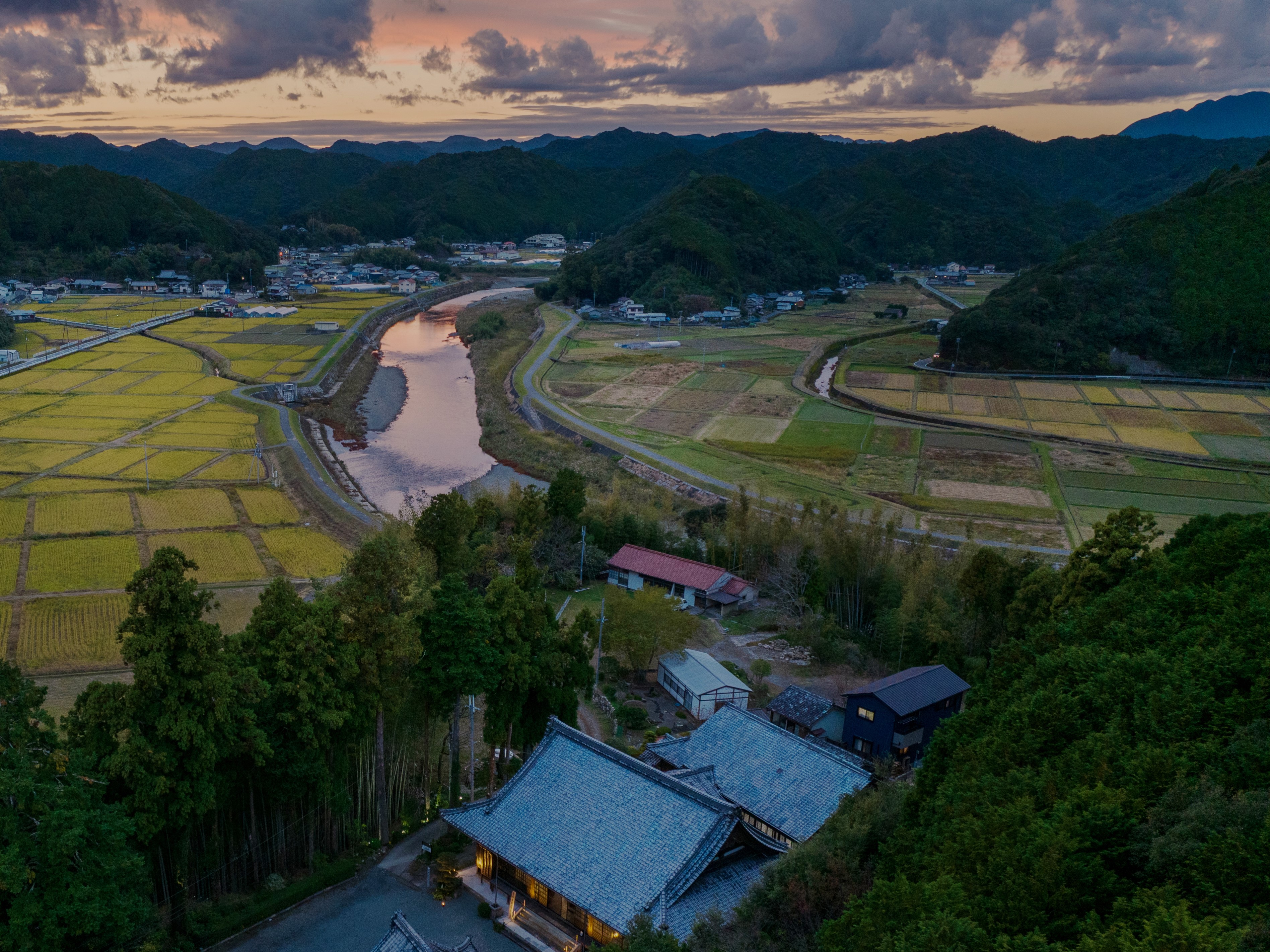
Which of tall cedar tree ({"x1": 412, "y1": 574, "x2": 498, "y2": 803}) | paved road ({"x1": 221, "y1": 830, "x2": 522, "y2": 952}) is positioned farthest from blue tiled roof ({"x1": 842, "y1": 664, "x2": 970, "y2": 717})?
paved road ({"x1": 221, "y1": 830, "x2": 522, "y2": 952})

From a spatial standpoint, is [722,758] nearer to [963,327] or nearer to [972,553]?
[972,553]

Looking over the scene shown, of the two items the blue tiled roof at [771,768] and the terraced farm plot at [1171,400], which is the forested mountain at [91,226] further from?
the blue tiled roof at [771,768]

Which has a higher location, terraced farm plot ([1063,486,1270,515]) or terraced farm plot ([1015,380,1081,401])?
terraced farm plot ([1063,486,1270,515])

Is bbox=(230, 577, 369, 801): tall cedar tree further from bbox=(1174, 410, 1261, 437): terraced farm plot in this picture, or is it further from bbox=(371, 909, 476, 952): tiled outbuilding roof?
bbox=(1174, 410, 1261, 437): terraced farm plot

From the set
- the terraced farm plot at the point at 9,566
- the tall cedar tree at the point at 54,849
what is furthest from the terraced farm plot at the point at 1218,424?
the terraced farm plot at the point at 9,566

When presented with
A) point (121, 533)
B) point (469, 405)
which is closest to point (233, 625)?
point (121, 533)

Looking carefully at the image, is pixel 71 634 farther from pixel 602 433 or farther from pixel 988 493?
pixel 988 493
